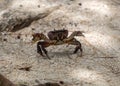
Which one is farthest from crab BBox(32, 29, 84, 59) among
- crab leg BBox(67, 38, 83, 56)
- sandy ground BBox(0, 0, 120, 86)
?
sandy ground BBox(0, 0, 120, 86)

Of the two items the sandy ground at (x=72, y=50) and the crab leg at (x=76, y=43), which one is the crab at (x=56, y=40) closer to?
the crab leg at (x=76, y=43)

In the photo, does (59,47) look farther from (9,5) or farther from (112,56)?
(9,5)

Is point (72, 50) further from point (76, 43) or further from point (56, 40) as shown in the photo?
point (56, 40)

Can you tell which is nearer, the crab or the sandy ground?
the sandy ground

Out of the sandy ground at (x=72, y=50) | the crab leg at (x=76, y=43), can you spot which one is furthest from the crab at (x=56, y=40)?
the sandy ground at (x=72, y=50)

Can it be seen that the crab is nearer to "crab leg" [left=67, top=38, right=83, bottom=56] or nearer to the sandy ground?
"crab leg" [left=67, top=38, right=83, bottom=56]

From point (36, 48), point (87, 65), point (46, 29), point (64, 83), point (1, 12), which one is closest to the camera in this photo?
point (64, 83)

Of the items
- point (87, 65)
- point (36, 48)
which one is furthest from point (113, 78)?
point (36, 48)

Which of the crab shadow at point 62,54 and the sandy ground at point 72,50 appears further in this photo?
the crab shadow at point 62,54
